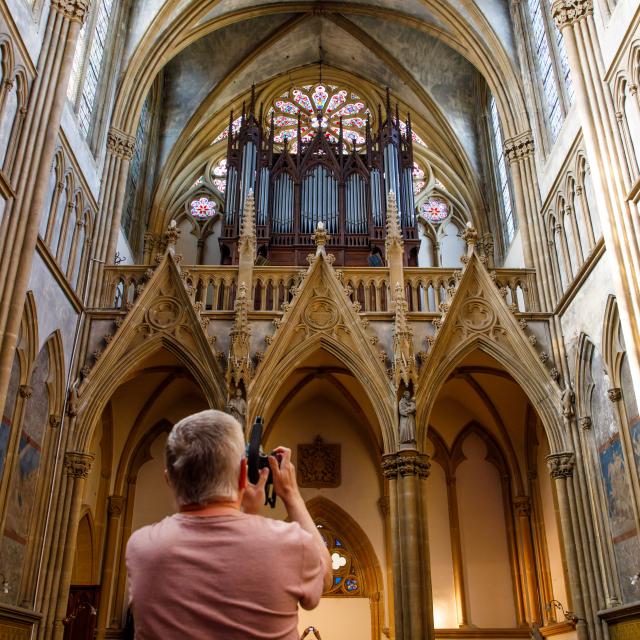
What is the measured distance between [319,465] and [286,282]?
4.78 meters

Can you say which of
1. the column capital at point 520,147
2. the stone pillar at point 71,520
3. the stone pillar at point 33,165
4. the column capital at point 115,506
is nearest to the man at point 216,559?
the stone pillar at point 33,165

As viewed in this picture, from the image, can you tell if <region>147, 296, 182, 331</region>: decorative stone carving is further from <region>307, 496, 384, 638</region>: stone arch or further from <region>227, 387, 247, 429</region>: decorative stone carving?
<region>307, 496, 384, 638</region>: stone arch

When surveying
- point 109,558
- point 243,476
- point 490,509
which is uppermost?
point 490,509

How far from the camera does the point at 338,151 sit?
65.8 feet

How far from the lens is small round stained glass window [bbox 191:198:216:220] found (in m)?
20.8

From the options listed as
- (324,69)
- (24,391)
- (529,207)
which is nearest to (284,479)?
(24,391)

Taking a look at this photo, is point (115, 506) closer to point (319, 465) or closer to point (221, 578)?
point (319, 465)

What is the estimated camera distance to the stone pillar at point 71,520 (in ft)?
36.9

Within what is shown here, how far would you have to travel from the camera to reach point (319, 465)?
55.0 ft

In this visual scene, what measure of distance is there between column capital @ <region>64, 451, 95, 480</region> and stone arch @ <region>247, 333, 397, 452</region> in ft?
9.07

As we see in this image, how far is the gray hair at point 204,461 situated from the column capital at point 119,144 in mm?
14287

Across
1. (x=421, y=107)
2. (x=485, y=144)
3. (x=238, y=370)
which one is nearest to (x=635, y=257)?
(x=238, y=370)

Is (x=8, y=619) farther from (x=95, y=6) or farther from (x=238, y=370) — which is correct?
(x=95, y=6)

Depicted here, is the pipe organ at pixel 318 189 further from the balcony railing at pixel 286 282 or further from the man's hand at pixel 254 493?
the man's hand at pixel 254 493
